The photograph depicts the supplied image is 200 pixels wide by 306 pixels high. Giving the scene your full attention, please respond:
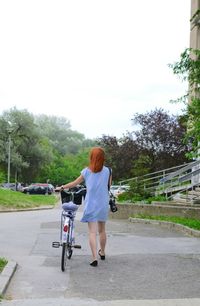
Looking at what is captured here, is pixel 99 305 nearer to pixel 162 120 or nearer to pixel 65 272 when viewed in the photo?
pixel 65 272

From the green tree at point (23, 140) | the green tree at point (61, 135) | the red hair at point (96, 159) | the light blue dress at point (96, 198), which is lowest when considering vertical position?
the light blue dress at point (96, 198)

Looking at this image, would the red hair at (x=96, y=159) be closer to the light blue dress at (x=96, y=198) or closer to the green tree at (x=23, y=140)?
the light blue dress at (x=96, y=198)

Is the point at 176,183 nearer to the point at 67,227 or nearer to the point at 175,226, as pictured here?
the point at 175,226

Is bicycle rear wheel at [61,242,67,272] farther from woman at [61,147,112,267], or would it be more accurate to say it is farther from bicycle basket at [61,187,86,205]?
bicycle basket at [61,187,86,205]

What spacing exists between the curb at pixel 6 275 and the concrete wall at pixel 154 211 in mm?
11829

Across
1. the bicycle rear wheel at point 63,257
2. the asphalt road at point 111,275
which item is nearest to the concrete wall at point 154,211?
the asphalt road at point 111,275

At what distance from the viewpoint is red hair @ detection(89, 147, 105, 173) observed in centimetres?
895

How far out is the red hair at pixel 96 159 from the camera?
29.3 feet

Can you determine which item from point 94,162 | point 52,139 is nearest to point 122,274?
point 94,162

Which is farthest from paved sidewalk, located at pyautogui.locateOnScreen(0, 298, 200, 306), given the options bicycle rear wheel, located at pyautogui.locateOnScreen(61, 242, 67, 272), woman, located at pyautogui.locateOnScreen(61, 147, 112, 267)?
woman, located at pyautogui.locateOnScreen(61, 147, 112, 267)

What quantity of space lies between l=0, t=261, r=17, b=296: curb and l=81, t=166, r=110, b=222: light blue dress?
126 centimetres

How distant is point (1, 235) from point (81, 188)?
4999 millimetres

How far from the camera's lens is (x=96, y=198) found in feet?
29.4

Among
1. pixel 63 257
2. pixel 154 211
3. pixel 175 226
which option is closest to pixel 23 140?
pixel 154 211
